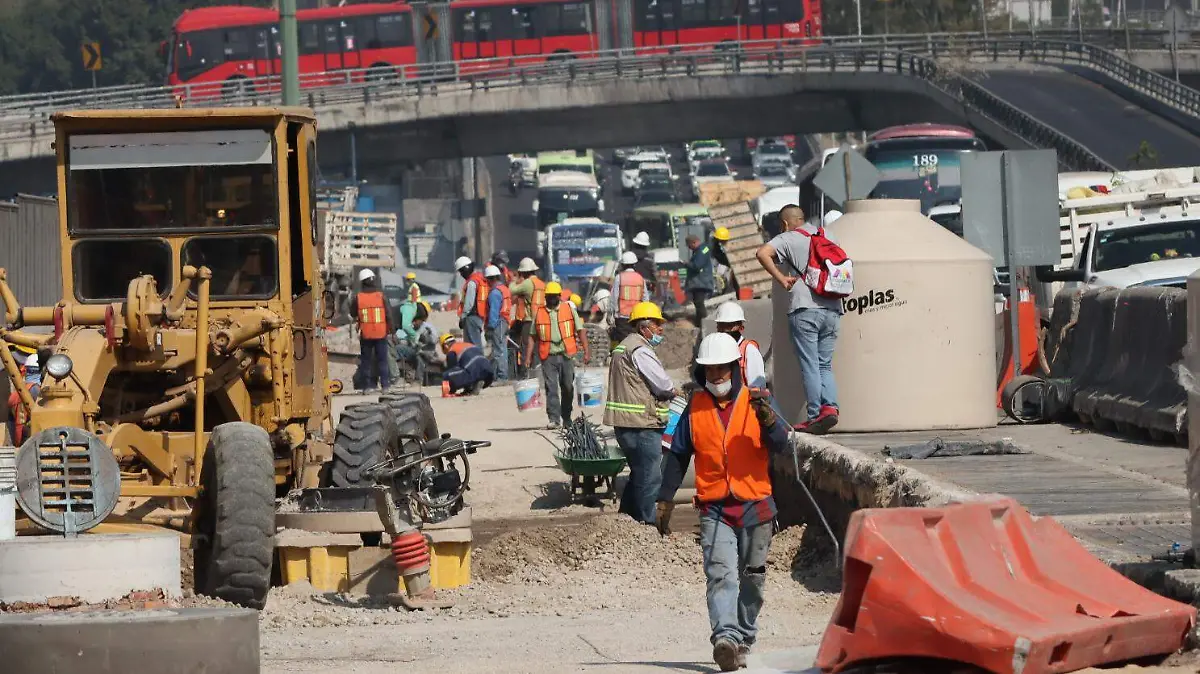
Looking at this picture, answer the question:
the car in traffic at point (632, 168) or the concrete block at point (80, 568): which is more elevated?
the car in traffic at point (632, 168)

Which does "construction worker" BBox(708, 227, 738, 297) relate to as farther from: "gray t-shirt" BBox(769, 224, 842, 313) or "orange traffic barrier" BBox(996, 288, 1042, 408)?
"gray t-shirt" BBox(769, 224, 842, 313)

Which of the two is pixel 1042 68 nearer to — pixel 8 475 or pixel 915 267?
pixel 915 267

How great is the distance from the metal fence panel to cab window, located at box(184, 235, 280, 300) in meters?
11.6

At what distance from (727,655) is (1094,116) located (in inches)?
1923

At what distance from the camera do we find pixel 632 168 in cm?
8150

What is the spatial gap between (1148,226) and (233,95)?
46.8 metres

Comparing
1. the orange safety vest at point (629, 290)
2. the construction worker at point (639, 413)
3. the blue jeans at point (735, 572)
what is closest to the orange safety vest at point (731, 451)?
the blue jeans at point (735, 572)

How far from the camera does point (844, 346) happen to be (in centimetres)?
1445

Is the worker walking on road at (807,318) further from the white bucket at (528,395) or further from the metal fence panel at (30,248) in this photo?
the metal fence panel at (30,248)

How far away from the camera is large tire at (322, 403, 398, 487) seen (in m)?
A: 12.1

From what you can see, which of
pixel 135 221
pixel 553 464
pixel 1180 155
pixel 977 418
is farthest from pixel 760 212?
pixel 135 221

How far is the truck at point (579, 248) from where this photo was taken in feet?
176

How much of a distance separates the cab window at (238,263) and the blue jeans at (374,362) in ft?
43.9

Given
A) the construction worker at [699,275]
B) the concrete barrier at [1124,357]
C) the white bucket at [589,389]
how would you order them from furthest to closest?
the construction worker at [699,275], the white bucket at [589,389], the concrete barrier at [1124,357]
